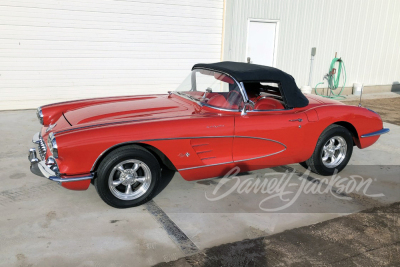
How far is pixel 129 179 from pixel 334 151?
2823mm

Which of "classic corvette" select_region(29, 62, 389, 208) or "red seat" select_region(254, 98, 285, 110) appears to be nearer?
"classic corvette" select_region(29, 62, 389, 208)

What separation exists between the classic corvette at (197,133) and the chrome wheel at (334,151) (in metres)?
0.01

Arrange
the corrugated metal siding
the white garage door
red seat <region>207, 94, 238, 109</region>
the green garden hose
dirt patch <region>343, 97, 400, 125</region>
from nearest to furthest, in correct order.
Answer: red seat <region>207, 94, 238, 109</region> < the white garage door < dirt patch <region>343, 97, 400, 125</region> < the corrugated metal siding < the green garden hose

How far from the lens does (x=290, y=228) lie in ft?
11.9

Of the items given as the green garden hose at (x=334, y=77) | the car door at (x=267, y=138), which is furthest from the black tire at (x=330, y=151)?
the green garden hose at (x=334, y=77)

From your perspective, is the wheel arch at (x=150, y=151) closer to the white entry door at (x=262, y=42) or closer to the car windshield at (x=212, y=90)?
the car windshield at (x=212, y=90)

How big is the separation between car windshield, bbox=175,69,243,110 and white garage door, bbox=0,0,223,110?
174 inches

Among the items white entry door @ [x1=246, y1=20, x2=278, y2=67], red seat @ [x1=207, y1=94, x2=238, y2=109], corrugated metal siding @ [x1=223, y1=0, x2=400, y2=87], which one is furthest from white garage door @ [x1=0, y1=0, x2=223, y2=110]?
red seat @ [x1=207, y1=94, x2=238, y2=109]

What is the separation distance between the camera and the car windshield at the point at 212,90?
428 centimetres

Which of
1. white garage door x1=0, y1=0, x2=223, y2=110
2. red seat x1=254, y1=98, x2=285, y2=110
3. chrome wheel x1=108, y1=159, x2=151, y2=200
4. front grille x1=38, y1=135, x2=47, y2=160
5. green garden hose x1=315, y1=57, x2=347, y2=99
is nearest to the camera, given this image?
chrome wheel x1=108, y1=159, x2=151, y2=200

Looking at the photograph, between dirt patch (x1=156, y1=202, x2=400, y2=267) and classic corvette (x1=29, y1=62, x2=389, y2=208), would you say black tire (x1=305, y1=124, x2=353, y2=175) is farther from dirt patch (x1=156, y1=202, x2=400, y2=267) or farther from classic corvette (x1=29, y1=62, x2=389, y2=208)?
dirt patch (x1=156, y1=202, x2=400, y2=267)

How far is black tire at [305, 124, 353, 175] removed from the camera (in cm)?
475

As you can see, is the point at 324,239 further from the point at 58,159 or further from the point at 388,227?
the point at 58,159

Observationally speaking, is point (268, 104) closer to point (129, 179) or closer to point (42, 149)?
point (129, 179)
